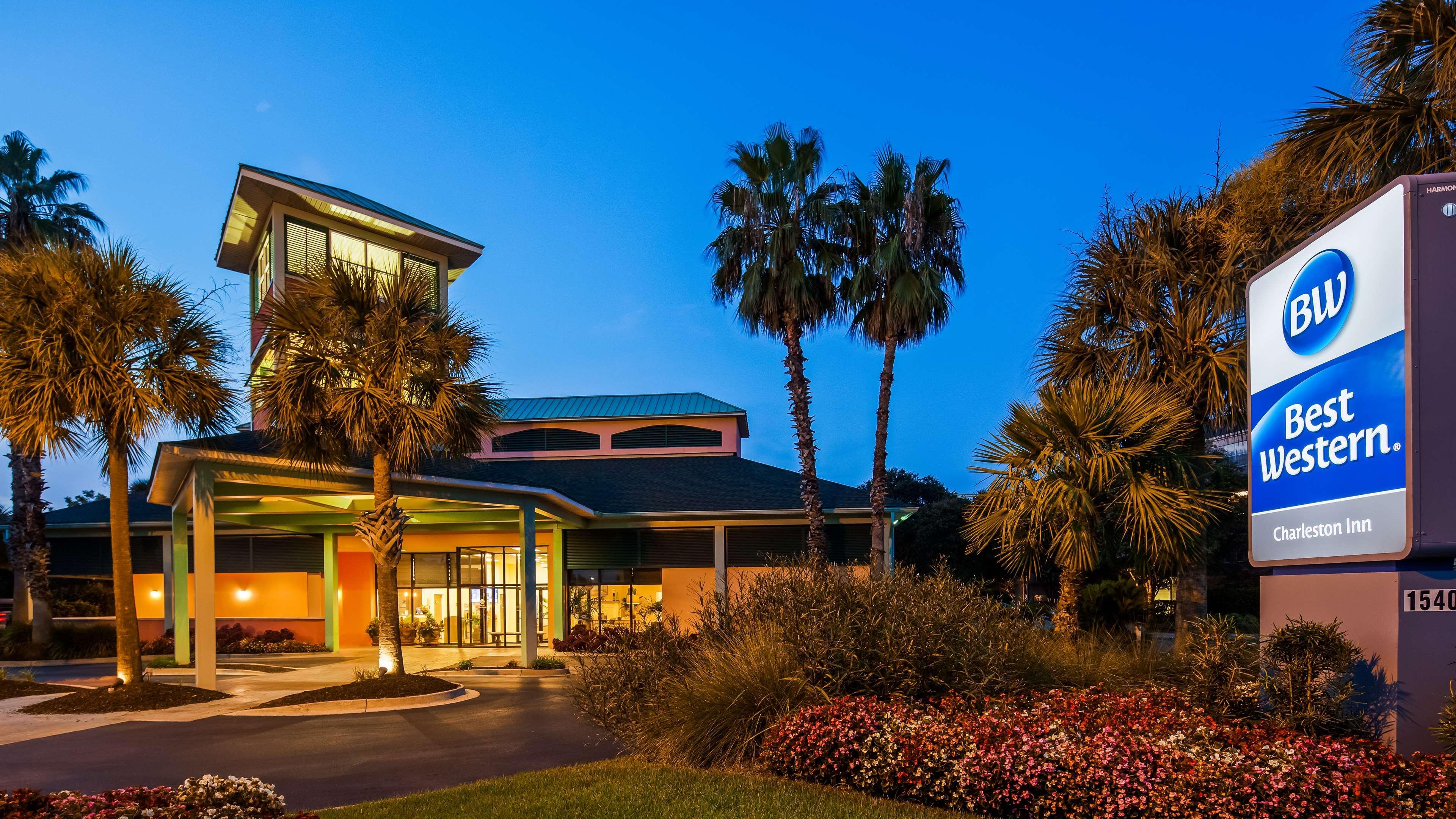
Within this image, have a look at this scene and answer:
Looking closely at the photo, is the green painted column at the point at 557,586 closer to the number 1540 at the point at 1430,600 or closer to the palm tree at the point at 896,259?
the palm tree at the point at 896,259

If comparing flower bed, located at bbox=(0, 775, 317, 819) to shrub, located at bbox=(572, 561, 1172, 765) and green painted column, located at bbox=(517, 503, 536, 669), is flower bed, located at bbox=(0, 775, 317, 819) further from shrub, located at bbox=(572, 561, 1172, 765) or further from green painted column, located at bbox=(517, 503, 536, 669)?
green painted column, located at bbox=(517, 503, 536, 669)

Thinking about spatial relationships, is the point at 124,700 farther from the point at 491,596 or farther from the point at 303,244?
the point at 491,596

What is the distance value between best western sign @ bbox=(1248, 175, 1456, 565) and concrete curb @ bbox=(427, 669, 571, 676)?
51.4 feet

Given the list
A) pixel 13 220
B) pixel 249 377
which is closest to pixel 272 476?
pixel 249 377

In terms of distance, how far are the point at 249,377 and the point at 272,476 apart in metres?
1.94

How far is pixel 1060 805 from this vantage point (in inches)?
247

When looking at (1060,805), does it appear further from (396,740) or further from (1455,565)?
(396,740)

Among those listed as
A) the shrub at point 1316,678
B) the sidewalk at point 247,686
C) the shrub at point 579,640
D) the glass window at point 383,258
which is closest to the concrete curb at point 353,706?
the sidewalk at point 247,686

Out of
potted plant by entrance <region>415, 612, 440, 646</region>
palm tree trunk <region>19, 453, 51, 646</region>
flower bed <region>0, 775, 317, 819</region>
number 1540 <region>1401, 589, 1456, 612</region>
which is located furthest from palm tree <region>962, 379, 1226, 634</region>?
palm tree trunk <region>19, 453, 51, 646</region>

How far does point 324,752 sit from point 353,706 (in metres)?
4.02

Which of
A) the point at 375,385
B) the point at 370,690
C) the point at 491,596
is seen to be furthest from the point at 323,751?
the point at 491,596

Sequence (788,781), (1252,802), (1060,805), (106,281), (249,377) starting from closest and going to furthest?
(1252,802) < (1060,805) < (788,781) < (106,281) < (249,377)

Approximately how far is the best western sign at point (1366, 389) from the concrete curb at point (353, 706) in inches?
503

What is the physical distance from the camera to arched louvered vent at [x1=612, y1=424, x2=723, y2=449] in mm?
30906
